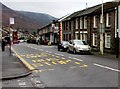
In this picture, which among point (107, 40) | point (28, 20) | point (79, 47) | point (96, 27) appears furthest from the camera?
point (28, 20)

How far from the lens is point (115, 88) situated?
10.1 m

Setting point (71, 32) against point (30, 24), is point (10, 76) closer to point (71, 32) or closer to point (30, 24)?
point (71, 32)

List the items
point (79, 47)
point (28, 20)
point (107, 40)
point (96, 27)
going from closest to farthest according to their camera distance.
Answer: point (79, 47) < point (107, 40) < point (96, 27) < point (28, 20)

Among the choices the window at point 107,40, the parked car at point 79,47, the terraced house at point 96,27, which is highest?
the terraced house at point 96,27

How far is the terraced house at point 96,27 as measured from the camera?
32.8 m

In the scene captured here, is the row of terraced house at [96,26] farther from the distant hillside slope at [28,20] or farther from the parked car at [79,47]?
the distant hillside slope at [28,20]

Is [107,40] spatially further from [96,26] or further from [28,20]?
[28,20]

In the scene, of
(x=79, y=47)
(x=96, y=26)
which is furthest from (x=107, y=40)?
(x=96, y=26)

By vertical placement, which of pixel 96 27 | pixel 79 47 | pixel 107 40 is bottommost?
pixel 79 47

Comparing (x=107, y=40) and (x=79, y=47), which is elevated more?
(x=107, y=40)

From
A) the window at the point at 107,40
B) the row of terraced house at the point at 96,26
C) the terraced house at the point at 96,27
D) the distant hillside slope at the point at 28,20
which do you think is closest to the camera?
the row of terraced house at the point at 96,26

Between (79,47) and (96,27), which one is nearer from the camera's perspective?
(79,47)

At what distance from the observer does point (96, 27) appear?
124ft

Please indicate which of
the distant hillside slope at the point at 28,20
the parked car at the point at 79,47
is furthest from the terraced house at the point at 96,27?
the distant hillside slope at the point at 28,20
